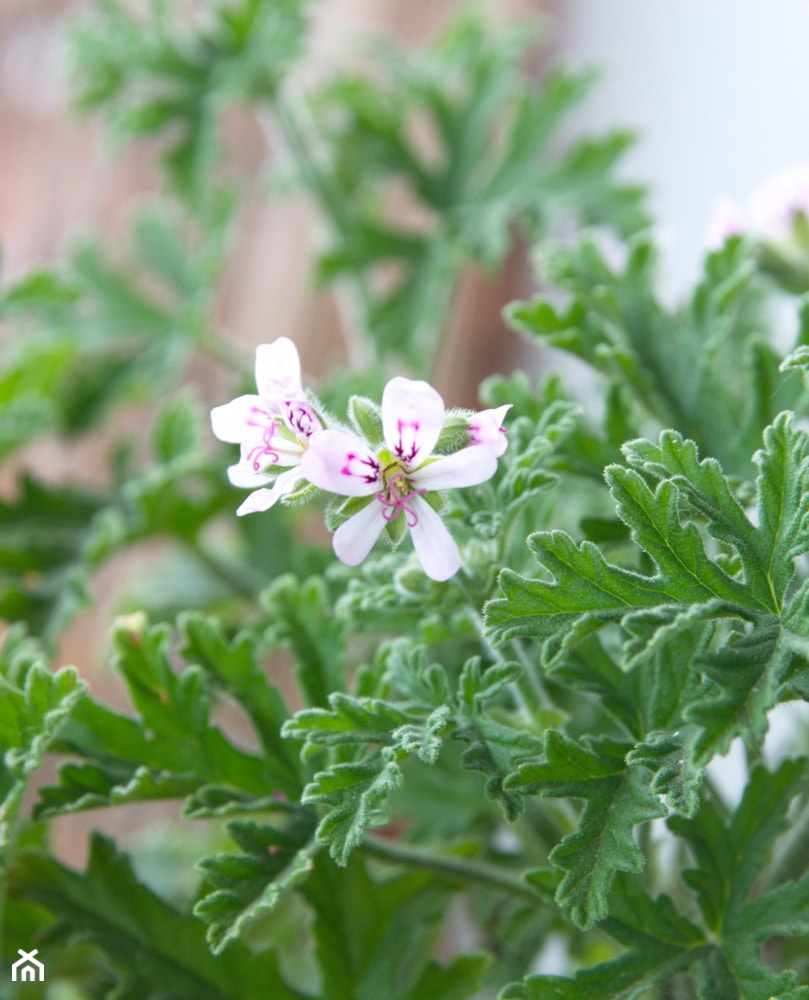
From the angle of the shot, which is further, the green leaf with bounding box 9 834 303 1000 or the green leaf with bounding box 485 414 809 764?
the green leaf with bounding box 9 834 303 1000

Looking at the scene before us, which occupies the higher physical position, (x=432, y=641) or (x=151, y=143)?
(x=151, y=143)

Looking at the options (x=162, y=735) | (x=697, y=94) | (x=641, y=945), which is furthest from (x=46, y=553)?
(x=697, y=94)

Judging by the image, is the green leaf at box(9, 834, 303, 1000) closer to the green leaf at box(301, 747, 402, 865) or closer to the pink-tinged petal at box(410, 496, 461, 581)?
the green leaf at box(301, 747, 402, 865)

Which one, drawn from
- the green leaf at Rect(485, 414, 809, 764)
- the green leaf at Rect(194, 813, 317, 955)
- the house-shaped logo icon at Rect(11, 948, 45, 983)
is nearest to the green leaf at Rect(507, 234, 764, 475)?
the green leaf at Rect(485, 414, 809, 764)

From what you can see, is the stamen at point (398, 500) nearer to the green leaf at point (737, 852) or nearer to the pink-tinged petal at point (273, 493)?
the pink-tinged petal at point (273, 493)

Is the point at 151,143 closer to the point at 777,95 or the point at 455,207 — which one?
the point at 455,207

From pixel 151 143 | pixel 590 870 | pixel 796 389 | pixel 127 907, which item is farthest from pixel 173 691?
pixel 151 143

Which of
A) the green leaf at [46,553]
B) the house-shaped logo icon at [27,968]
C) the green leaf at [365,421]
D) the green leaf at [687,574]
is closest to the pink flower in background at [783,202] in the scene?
the green leaf at [687,574]
